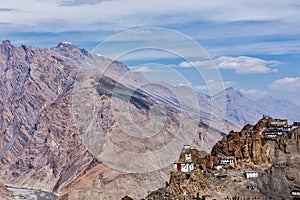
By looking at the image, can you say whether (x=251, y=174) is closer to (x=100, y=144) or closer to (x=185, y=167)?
(x=185, y=167)

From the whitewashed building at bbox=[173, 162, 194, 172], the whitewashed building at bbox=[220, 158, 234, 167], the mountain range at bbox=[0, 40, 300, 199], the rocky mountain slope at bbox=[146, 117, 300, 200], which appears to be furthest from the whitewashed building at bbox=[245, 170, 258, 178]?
the mountain range at bbox=[0, 40, 300, 199]

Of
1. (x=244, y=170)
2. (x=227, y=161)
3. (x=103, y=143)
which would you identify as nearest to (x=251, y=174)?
(x=244, y=170)

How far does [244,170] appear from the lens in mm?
67875

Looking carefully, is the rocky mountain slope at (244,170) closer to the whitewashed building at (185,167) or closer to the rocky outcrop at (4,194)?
the whitewashed building at (185,167)

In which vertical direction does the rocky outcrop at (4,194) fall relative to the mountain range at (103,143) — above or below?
below

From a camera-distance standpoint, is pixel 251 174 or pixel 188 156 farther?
pixel 188 156

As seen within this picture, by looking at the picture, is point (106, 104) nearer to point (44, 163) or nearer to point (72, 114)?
point (72, 114)

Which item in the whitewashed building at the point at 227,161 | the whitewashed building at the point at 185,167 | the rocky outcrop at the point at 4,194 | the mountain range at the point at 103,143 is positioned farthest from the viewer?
the rocky outcrop at the point at 4,194

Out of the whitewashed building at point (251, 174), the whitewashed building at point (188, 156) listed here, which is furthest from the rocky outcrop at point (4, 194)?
the whitewashed building at point (251, 174)

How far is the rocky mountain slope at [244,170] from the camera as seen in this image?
61.5 m

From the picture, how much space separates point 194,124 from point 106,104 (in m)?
24.1

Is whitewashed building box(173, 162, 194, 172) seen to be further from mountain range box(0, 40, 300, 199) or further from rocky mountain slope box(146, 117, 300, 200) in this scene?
mountain range box(0, 40, 300, 199)

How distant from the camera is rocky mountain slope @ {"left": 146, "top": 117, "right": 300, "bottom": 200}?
61.5 metres

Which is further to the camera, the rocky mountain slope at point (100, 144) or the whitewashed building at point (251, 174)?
the rocky mountain slope at point (100, 144)
